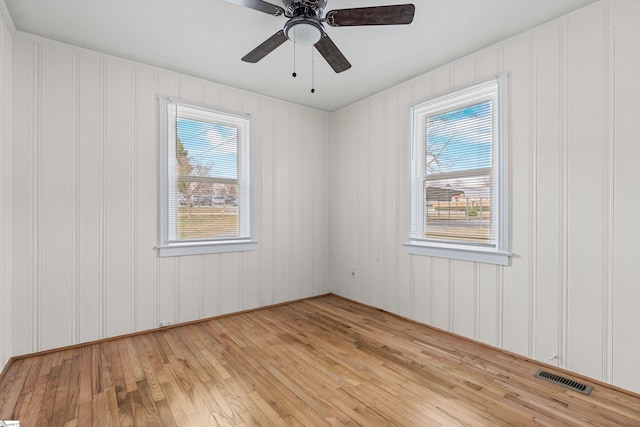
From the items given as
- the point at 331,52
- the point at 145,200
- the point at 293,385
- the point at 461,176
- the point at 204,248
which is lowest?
the point at 293,385

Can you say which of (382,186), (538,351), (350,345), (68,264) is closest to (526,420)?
(538,351)

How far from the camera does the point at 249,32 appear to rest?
8.66 feet

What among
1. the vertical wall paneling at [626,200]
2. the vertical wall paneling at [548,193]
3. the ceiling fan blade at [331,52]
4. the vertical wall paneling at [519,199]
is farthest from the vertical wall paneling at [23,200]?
the vertical wall paneling at [626,200]

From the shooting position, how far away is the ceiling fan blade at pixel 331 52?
215cm

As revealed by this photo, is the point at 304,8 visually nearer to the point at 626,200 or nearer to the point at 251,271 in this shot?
the point at 626,200

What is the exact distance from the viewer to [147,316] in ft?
10.6

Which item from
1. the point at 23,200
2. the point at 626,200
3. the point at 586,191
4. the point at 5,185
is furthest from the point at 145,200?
the point at 626,200

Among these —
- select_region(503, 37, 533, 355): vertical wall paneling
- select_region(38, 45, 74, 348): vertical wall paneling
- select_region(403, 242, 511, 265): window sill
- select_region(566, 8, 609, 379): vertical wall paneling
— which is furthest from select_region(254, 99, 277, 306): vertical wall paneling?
select_region(566, 8, 609, 379): vertical wall paneling

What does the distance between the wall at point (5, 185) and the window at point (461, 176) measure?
3.68 metres

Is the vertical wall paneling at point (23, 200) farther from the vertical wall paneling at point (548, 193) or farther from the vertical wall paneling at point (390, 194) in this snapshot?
the vertical wall paneling at point (548, 193)

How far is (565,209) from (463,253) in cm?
92

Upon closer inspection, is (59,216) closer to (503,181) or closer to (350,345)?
(350,345)

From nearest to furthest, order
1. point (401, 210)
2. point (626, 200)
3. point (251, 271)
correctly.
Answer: point (626, 200) → point (401, 210) → point (251, 271)

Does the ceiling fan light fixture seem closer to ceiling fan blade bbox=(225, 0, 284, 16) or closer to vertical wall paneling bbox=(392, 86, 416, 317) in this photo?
ceiling fan blade bbox=(225, 0, 284, 16)
